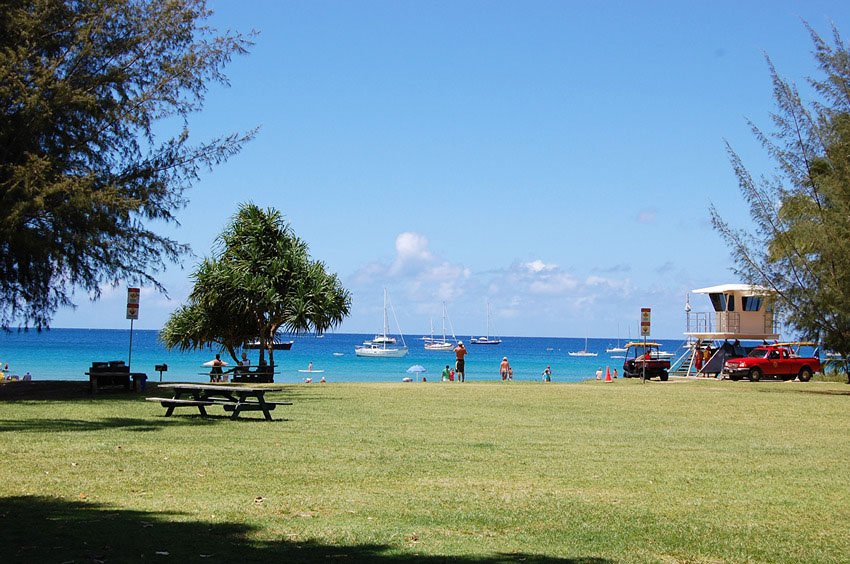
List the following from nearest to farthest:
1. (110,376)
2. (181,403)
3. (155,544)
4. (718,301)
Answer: (155,544) → (181,403) → (110,376) → (718,301)

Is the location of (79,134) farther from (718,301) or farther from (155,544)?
(718,301)

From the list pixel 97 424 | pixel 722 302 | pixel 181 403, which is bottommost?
pixel 97 424

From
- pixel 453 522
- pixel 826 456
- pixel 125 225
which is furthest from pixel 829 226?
pixel 453 522

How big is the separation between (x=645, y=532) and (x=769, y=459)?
6498 millimetres

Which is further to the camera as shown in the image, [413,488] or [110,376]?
[110,376]

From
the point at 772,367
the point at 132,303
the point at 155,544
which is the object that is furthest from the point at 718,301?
the point at 155,544

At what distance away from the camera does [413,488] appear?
1133 centimetres

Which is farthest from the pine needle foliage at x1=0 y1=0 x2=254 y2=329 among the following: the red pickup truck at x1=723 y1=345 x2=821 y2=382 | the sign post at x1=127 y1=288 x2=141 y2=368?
the red pickup truck at x1=723 y1=345 x2=821 y2=382

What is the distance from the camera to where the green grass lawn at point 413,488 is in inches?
327

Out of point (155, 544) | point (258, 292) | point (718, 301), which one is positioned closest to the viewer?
point (155, 544)

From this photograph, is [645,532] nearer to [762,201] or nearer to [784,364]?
[762,201]

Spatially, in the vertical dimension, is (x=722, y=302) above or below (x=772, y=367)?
above

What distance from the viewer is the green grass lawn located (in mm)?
8312

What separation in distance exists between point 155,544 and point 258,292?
110ft
